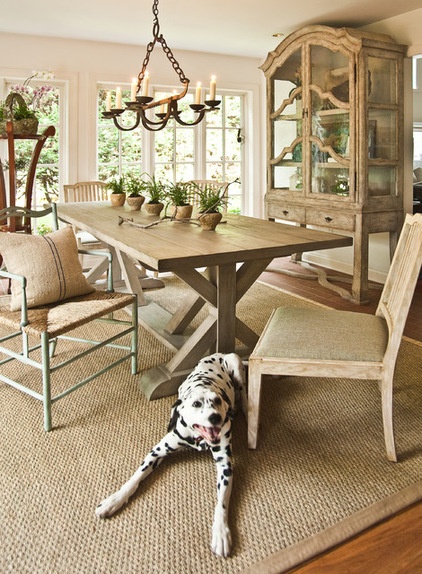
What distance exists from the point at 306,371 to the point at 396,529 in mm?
564

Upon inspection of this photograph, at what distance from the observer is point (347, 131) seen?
412cm

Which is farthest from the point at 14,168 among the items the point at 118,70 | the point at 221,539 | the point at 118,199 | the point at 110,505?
the point at 221,539

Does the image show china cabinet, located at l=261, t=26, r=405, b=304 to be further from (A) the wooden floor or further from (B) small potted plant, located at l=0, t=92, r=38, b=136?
(A) the wooden floor

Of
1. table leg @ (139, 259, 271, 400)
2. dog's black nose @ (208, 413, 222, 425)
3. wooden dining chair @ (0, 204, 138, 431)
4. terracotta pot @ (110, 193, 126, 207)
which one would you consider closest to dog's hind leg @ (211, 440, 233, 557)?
dog's black nose @ (208, 413, 222, 425)

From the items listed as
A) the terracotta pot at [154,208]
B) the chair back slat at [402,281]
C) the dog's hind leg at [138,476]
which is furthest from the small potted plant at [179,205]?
the dog's hind leg at [138,476]

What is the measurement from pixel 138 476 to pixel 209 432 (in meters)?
0.28

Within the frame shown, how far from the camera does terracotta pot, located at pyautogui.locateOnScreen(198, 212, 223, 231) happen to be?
266cm

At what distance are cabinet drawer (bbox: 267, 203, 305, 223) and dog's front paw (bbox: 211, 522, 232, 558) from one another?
3.45 metres

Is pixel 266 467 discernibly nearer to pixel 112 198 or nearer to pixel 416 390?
pixel 416 390

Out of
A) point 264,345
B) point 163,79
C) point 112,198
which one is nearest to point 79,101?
point 163,79

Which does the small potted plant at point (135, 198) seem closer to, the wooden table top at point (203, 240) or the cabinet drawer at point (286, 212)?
the wooden table top at point (203, 240)

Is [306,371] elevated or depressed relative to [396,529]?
elevated

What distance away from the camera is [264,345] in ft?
6.45

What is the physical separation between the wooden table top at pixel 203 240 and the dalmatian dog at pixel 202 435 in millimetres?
469
